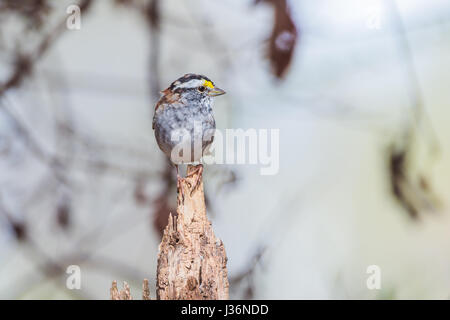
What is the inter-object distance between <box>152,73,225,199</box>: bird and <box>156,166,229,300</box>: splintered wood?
24 cm

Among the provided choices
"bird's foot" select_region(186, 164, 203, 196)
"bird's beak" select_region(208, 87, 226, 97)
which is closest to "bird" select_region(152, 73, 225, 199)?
"bird's beak" select_region(208, 87, 226, 97)

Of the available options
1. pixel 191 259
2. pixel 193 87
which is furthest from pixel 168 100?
pixel 191 259

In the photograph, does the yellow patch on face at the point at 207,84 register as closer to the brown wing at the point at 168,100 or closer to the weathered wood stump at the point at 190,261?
the brown wing at the point at 168,100

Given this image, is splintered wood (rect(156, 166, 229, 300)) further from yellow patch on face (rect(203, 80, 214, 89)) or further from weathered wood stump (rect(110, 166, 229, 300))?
yellow patch on face (rect(203, 80, 214, 89))

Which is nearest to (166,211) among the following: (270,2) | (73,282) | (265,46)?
(73,282)

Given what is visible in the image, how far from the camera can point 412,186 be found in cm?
249

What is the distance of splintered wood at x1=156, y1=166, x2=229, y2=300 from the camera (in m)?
1.57

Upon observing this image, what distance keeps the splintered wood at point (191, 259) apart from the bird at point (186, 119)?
24cm

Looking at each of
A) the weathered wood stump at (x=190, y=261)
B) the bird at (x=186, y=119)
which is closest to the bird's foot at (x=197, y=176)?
the weathered wood stump at (x=190, y=261)

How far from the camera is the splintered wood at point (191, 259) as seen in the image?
1.57 meters

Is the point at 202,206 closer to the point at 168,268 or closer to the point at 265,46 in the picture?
the point at 168,268
